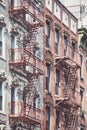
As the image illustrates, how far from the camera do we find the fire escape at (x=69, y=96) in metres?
44.0

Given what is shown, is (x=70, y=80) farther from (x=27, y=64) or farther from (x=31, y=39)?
(x=27, y=64)

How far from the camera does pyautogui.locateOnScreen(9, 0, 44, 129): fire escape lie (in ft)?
117

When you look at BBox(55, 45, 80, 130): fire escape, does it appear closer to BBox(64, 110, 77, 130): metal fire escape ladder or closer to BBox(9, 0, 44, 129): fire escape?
BBox(64, 110, 77, 130): metal fire escape ladder

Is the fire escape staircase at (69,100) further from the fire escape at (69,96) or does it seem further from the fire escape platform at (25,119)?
the fire escape platform at (25,119)

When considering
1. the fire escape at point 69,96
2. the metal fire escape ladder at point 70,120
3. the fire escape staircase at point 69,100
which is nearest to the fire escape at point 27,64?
the fire escape at point 69,96

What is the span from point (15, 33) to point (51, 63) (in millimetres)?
7306

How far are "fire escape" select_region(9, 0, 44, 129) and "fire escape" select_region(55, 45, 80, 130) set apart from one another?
3678mm

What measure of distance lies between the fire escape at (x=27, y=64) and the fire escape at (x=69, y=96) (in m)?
3.68

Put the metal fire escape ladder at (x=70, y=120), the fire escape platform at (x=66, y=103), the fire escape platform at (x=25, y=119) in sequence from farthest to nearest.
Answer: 1. the metal fire escape ladder at (x=70, y=120)
2. the fire escape platform at (x=66, y=103)
3. the fire escape platform at (x=25, y=119)

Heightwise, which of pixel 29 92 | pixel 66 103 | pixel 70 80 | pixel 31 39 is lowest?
pixel 66 103

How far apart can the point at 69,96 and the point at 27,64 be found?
9347mm

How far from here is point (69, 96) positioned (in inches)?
1759

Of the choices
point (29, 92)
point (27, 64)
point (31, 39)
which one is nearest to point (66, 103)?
point (29, 92)

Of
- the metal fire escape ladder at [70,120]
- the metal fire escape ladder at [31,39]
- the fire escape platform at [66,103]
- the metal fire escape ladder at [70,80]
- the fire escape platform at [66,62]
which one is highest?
the metal fire escape ladder at [31,39]
